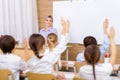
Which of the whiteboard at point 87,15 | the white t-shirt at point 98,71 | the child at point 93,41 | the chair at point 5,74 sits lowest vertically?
the chair at point 5,74

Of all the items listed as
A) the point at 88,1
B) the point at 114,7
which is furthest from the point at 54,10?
the point at 114,7

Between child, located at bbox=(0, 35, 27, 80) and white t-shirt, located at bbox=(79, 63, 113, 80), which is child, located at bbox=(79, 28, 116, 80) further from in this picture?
child, located at bbox=(0, 35, 27, 80)

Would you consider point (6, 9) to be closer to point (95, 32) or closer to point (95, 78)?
point (95, 32)

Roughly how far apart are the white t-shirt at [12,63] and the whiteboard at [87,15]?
10.8ft

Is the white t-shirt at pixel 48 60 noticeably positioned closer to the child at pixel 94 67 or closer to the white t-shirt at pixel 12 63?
the white t-shirt at pixel 12 63

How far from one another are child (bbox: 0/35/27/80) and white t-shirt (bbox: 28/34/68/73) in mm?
207

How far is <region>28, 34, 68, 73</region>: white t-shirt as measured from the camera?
3.07 meters

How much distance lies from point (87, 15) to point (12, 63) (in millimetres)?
3497

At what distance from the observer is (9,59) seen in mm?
3336

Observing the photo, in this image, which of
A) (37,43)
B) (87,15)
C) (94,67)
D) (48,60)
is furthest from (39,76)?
(87,15)

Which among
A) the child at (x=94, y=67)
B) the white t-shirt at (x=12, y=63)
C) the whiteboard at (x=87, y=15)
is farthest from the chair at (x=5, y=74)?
the whiteboard at (x=87, y=15)

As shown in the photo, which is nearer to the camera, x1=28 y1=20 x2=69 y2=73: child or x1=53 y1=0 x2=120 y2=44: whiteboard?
x1=28 y1=20 x2=69 y2=73: child

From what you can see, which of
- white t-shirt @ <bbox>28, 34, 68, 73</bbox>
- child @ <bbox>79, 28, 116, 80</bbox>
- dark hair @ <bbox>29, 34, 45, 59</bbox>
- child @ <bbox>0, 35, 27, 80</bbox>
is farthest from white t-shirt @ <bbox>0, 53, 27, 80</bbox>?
child @ <bbox>79, 28, 116, 80</bbox>

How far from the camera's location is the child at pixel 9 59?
334 cm
